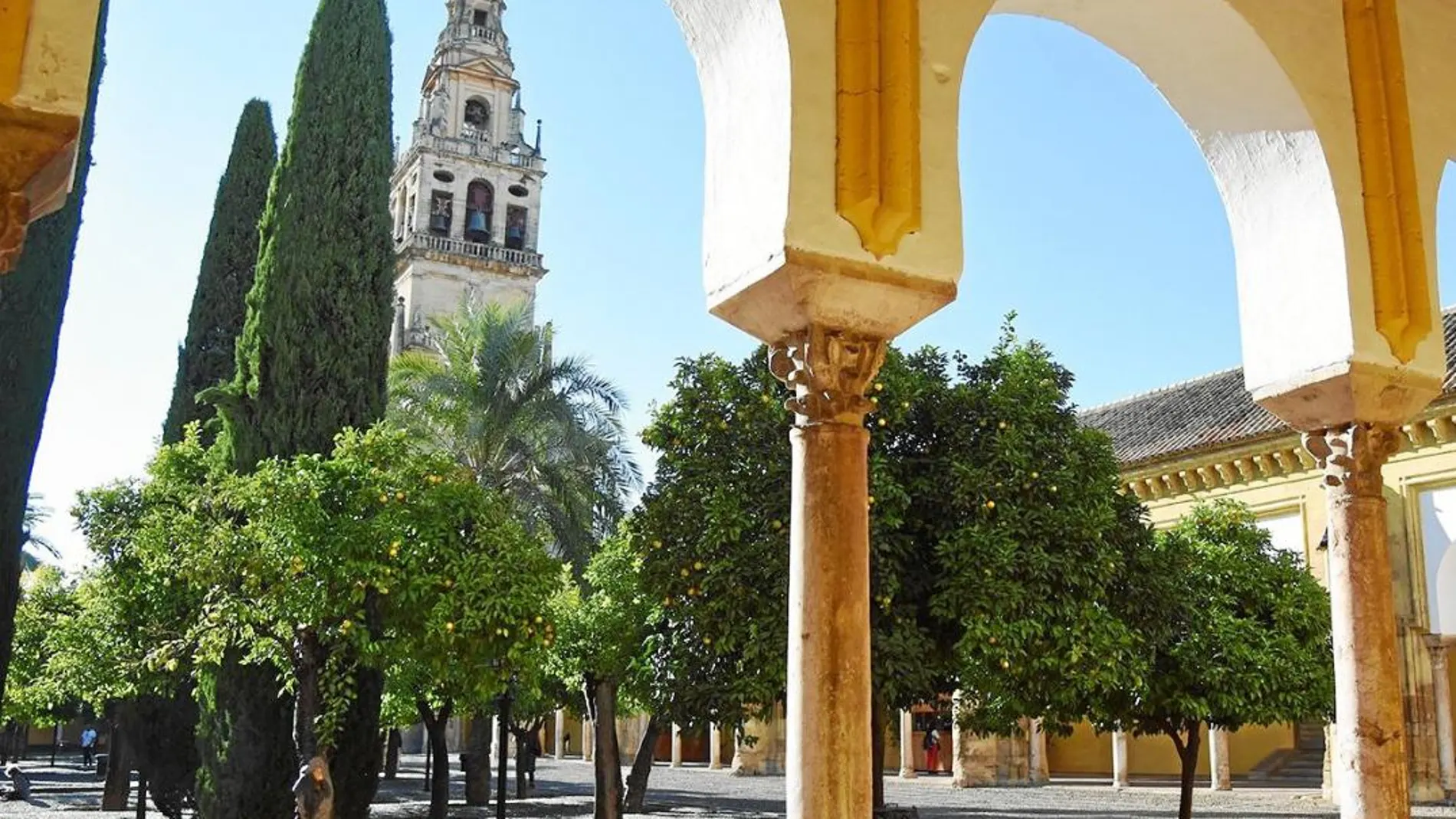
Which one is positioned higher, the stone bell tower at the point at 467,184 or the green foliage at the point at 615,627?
the stone bell tower at the point at 467,184

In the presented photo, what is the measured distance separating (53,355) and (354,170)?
5.52 m

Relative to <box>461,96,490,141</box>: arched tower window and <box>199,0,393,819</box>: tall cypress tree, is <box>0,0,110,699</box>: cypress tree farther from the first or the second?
<box>461,96,490,141</box>: arched tower window

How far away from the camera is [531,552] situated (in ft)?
30.7

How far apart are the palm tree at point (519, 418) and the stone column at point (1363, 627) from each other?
15.5 metres

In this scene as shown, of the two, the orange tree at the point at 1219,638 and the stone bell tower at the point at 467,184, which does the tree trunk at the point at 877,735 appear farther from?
the stone bell tower at the point at 467,184

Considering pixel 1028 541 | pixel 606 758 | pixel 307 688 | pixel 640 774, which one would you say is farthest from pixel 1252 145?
pixel 640 774

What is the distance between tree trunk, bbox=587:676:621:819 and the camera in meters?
12.7

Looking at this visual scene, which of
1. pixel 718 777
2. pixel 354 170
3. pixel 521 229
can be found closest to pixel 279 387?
pixel 354 170

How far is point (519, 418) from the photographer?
21062mm

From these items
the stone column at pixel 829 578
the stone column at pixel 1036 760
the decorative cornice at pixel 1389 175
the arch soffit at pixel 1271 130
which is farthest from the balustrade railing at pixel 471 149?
the stone column at pixel 829 578

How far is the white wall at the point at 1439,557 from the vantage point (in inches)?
717

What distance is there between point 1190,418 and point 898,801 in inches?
338

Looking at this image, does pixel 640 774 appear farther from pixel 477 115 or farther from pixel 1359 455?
pixel 477 115

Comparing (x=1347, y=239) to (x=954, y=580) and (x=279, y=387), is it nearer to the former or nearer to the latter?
(x=954, y=580)
